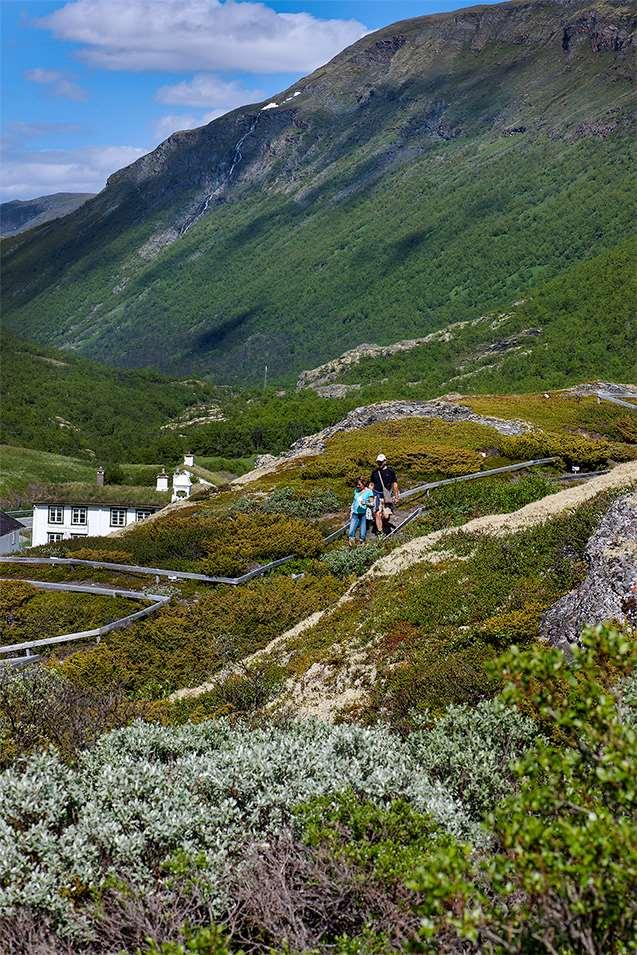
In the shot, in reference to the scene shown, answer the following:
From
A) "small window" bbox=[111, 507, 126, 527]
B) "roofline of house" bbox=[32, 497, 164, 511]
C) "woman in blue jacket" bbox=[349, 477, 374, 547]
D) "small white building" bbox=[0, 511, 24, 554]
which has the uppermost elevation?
"woman in blue jacket" bbox=[349, 477, 374, 547]

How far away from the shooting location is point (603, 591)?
1634cm

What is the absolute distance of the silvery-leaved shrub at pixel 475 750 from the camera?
1027 centimetres

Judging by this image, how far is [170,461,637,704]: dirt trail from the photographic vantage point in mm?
22250

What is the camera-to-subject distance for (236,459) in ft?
449

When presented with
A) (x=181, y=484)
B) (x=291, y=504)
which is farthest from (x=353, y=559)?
(x=181, y=484)

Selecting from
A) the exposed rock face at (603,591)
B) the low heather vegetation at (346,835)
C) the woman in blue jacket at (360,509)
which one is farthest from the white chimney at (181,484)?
the low heather vegetation at (346,835)

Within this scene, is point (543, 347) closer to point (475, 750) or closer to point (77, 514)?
point (77, 514)

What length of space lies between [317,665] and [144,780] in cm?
917

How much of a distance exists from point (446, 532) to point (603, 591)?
9.15m

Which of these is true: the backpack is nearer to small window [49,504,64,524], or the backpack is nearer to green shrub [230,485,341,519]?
green shrub [230,485,341,519]

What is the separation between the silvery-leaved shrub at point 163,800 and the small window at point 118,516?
52027 millimetres

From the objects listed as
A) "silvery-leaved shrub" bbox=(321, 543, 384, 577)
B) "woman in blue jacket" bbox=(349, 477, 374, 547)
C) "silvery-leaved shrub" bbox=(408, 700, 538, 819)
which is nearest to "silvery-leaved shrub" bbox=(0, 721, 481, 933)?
"silvery-leaved shrub" bbox=(408, 700, 538, 819)

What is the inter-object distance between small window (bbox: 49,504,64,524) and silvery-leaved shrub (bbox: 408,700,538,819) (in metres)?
54.4

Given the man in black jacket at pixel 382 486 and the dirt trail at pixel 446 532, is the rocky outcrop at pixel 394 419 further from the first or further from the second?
the dirt trail at pixel 446 532
